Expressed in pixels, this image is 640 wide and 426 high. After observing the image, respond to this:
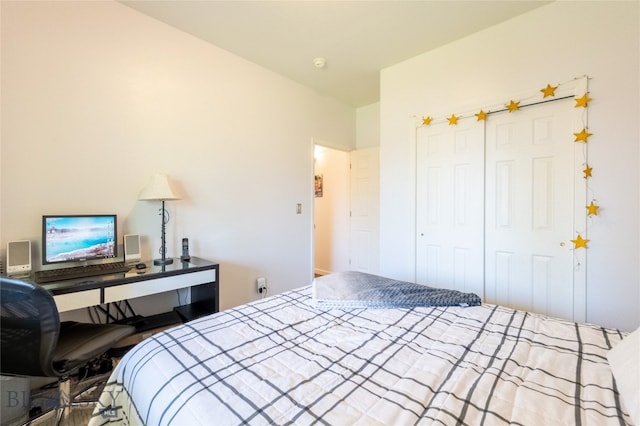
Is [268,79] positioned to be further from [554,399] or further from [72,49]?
[554,399]

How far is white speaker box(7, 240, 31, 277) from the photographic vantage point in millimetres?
1628

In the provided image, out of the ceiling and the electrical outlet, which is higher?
the ceiling

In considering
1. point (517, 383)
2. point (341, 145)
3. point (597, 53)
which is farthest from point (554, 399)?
point (341, 145)

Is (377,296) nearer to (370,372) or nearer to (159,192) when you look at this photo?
(370,372)

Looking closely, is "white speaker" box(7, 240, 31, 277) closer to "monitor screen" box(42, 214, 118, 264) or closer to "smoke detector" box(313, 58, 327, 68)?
"monitor screen" box(42, 214, 118, 264)

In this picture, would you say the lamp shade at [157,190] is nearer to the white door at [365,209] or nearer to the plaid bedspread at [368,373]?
the plaid bedspread at [368,373]

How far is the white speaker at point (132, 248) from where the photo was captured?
2.05 meters

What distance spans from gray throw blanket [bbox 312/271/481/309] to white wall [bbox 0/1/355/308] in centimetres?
146

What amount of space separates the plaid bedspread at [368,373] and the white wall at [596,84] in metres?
0.99

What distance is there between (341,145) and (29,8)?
122 inches

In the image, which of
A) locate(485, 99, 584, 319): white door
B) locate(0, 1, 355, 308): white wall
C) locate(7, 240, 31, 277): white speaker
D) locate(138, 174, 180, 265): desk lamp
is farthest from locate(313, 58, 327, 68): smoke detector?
locate(7, 240, 31, 277): white speaker

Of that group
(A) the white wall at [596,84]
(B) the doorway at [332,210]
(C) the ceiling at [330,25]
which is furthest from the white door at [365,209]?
(A) the white wall at [596,84]

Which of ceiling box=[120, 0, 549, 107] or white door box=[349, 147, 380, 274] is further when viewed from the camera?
white door box=[349, 147, 380, 274]

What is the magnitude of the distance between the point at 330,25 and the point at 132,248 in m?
2.34
